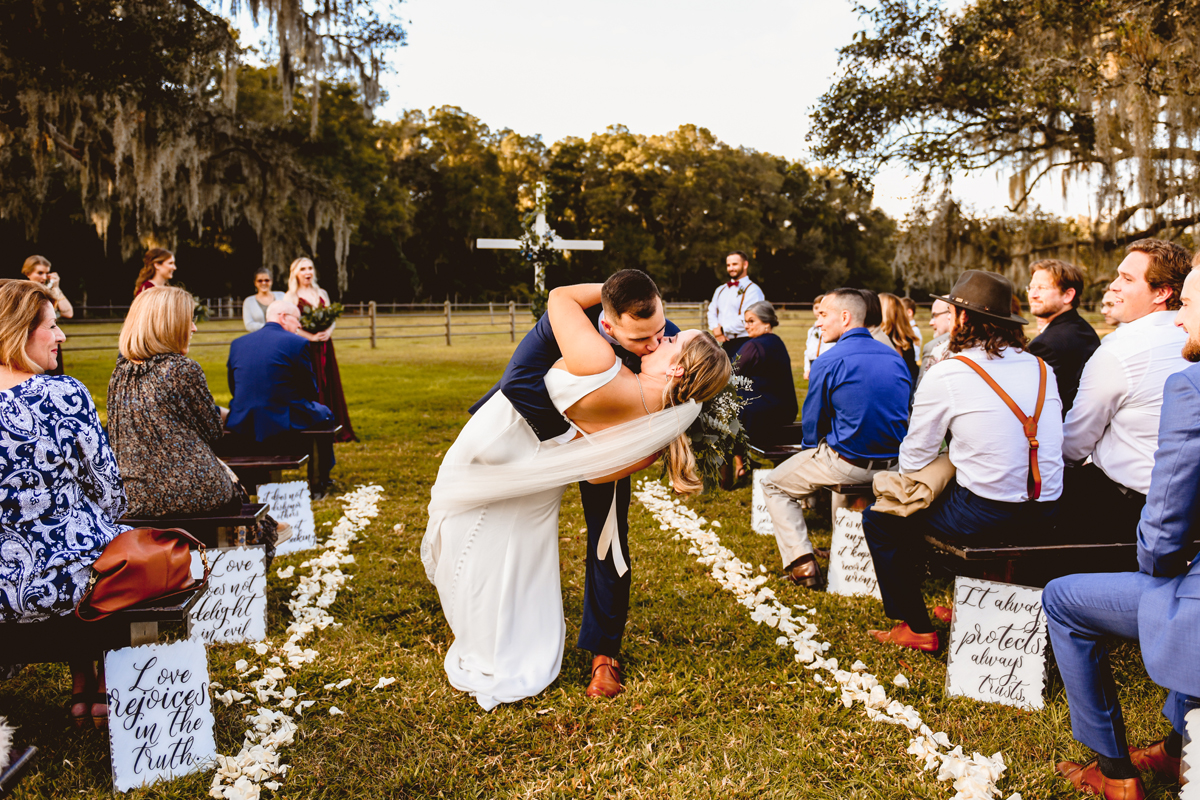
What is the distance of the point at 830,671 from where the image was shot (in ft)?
11.7

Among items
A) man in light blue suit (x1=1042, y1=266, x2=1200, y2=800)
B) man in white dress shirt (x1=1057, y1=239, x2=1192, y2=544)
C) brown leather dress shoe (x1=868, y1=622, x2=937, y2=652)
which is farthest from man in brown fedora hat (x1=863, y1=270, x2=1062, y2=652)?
man in light blue suit (x1=1042, y1=266, x2=1200, y2=800)

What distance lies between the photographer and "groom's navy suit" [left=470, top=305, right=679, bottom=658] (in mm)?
3074

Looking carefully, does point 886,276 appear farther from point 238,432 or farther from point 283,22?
point 238,432

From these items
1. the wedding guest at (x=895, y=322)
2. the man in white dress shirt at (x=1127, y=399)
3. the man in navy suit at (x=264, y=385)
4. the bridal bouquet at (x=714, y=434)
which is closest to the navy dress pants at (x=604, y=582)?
the bridal bouquet at (x=714, y=434)

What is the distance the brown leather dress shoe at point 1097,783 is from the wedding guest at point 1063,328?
2.21 metres

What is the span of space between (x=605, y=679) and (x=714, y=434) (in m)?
1.19

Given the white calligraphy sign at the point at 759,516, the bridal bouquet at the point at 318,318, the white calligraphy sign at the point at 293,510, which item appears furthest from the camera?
the bridal bouquet at the point at 318,318

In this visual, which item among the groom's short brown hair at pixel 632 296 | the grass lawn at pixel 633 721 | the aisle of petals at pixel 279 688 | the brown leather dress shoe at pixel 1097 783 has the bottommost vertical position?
the grass lawn at pixel 633 721

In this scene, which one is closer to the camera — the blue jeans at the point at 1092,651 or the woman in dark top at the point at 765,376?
the blue jeans at the point at 1092,651

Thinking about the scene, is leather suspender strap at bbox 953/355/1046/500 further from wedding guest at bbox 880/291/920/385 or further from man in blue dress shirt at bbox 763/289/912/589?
wedding guest at bbox 880/291/920/385

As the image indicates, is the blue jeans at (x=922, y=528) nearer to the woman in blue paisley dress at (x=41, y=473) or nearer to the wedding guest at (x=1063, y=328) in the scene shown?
the wedding guest at (x=1063, y=328)

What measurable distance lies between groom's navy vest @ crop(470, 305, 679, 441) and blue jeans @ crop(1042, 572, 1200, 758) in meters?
1.70

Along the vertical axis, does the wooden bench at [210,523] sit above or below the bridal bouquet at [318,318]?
below

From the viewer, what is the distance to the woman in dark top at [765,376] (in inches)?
245
